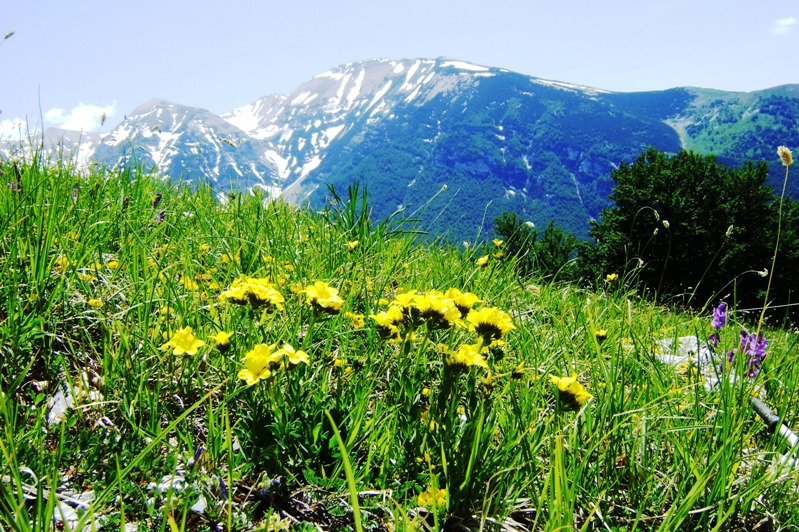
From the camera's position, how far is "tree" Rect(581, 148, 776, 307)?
2716 cm

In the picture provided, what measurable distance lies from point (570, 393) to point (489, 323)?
29 cm

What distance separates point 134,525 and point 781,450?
6.41 feet

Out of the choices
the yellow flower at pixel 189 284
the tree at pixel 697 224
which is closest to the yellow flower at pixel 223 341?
the yellow flower at pixel 189 284

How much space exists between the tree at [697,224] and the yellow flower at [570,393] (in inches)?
1055

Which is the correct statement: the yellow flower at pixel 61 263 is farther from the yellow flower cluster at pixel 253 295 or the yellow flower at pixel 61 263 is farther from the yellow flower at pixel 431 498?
the yellow flower at pixel 431 498

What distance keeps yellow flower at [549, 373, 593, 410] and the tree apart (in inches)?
1055

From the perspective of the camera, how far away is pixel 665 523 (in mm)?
1225

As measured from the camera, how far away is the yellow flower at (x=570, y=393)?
4.54 ft

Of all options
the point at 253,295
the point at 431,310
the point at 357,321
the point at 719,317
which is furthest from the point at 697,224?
the point at 253,295

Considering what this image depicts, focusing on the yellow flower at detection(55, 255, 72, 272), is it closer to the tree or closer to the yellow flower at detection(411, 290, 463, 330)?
the yellow flower at detection(411, 290, 463, 330)

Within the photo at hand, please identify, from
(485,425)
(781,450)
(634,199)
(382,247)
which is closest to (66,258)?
(485,425)

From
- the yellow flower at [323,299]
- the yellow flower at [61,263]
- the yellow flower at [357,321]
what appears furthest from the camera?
the yellow flower at [357,321]

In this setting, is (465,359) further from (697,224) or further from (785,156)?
(697,224)

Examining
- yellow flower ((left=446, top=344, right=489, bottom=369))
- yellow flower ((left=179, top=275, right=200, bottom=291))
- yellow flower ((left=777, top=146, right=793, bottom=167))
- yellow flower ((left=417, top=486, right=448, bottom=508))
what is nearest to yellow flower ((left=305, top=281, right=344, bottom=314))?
yellow flower ((left=446, top=344, right=489, bottom=369))
